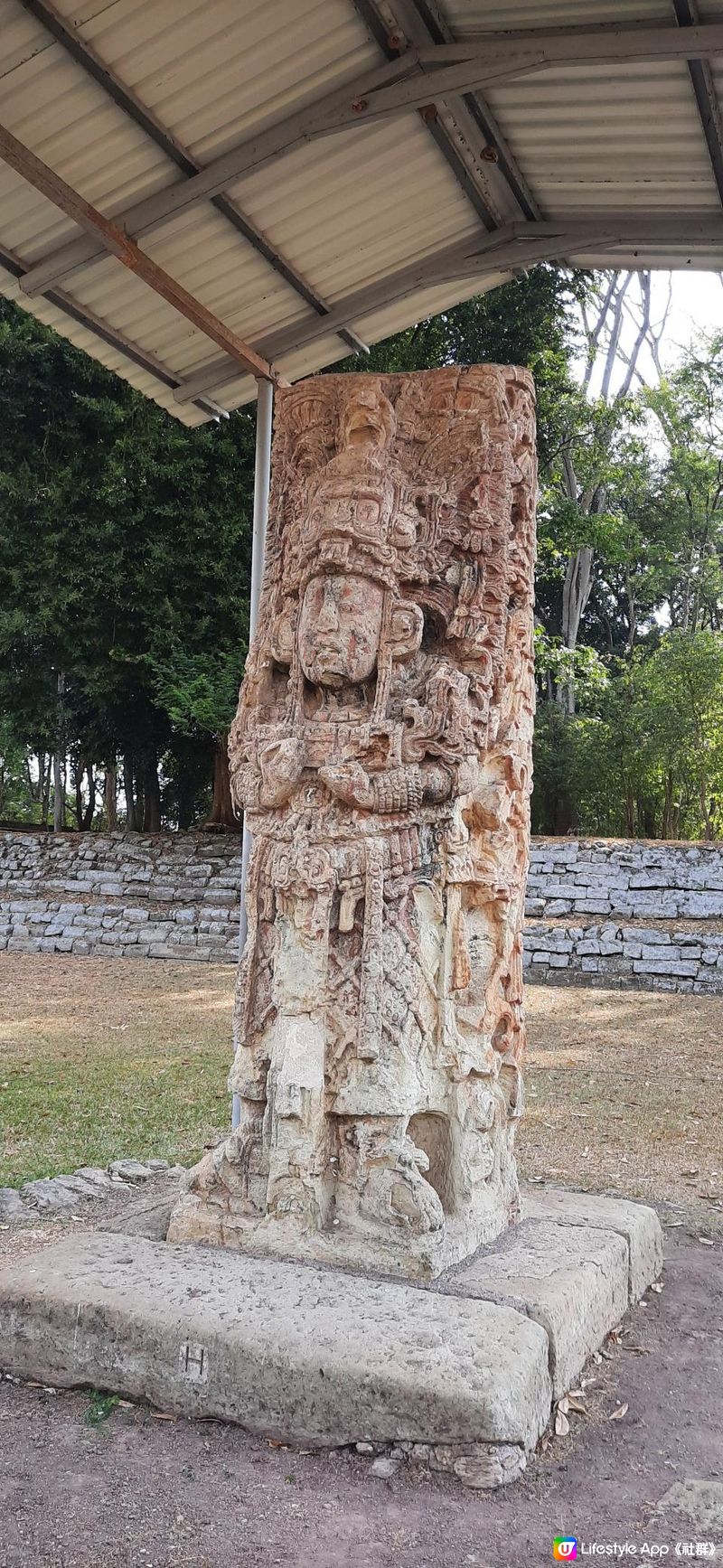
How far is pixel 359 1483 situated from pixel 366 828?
6.56 ft

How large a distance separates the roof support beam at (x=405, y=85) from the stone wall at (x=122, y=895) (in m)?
10.0

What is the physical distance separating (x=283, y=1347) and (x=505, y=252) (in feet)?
14.3

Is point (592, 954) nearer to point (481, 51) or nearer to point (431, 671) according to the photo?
point (431, 671)

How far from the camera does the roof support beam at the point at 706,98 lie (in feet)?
12.6

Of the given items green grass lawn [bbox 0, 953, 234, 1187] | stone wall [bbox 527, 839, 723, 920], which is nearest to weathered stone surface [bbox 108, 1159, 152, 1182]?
green grass lawn [bbox 0, 953, 234, 1187]

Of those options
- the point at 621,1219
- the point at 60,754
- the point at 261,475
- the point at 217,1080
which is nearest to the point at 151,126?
the point at 261,475

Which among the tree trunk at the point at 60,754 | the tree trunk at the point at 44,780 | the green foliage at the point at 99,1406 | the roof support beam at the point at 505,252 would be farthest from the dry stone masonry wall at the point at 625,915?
the tree trunk at the point at 44,780

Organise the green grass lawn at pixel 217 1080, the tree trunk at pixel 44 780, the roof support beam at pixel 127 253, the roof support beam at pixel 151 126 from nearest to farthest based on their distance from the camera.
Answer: the roof support beam at pixel 151 126, the roof support beam at pixel 127 253, the green grass lawn at pixel 217 1080, the tree trunk at pixel 44 780

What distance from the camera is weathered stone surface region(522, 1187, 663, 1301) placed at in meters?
4.48

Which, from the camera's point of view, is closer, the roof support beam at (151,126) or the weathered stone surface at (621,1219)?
the roof support beam at (151,126)

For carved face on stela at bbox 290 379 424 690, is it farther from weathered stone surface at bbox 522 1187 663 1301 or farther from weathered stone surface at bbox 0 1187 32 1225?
weathered stone surface at bbox 0 1187 32 1225

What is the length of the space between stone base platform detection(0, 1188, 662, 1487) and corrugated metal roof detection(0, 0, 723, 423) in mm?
3863

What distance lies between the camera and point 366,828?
427 cm

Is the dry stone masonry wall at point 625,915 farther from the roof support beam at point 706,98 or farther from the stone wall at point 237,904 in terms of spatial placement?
the roof support beam at point 706,98
